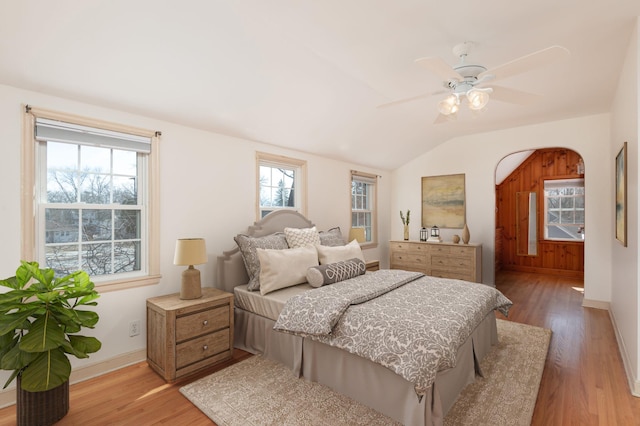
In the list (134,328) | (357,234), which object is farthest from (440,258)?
(134,328)

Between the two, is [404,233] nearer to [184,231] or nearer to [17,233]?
[184,231]

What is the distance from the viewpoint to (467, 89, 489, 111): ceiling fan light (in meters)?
2.20

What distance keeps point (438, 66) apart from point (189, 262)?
2.39 metres

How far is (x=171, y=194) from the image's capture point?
302 cm

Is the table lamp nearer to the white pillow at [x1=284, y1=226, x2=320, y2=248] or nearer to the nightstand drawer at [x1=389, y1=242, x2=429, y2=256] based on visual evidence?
the white pillow at [x1=284, y1=226, x2=320, y2=248]

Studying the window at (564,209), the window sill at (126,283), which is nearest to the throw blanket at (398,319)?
the window sill at (126,283)

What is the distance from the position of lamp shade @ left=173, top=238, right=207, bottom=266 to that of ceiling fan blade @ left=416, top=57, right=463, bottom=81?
2222 millimetres

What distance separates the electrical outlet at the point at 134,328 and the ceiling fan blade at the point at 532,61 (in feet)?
11.1

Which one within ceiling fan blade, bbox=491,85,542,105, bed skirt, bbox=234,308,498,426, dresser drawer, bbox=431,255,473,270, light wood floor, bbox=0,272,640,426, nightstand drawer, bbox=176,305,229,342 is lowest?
light wood floor, bbox=0,272,640,426

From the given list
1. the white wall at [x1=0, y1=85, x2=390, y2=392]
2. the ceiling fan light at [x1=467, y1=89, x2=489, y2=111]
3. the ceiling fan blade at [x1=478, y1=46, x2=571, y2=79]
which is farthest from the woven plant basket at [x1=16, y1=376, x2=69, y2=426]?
the ceiling fan blade at [x1=478, y1=46, x2=571, y2=79]

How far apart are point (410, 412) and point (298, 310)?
97cm

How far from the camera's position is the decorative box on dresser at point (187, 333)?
95.7 inches

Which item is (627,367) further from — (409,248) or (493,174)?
(493,174)

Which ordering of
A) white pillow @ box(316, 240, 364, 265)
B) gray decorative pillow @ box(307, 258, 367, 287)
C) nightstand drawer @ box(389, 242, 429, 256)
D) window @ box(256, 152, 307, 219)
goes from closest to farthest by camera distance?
gray decorative pillow @ box(307, 258, 367, 287) < white pillow @ box(316, 240, 364, 265) < window @ box(256, 152, 307, 219) < nightstand drawer @ box(389, 242, 429, 256)
